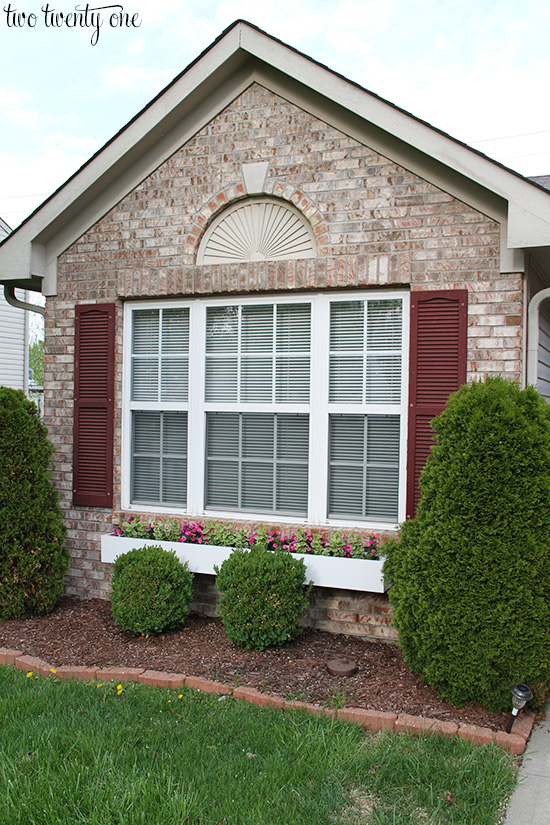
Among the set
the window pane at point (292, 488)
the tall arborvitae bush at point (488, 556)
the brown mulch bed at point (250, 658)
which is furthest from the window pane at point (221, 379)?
the tall arborvitae bush at point (488, 556)

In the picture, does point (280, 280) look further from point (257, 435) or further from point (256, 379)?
point (257, 435)

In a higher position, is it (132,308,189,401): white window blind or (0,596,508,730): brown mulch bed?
(132,308,189,401): white window blind

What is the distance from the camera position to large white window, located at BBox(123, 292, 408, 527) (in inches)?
196

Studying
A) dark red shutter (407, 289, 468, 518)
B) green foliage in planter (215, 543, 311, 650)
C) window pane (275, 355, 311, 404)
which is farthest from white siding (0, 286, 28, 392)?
dark red shutter (407, 289, 468, 518)

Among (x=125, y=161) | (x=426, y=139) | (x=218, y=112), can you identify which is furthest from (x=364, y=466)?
(x=125, y=161)

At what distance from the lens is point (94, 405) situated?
5.82 meters

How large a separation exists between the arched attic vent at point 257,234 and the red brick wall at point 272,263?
4.1 inches

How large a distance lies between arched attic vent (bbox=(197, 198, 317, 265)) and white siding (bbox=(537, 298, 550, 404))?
2.46m

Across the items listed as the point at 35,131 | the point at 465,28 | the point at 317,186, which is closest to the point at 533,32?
the point at 465,28

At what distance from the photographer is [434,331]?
473cm

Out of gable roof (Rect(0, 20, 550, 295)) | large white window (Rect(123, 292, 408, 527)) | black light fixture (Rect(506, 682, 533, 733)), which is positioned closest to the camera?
black light fixture (Rect(506, 682, 533, 733))

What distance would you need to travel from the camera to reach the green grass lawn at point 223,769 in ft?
8.78

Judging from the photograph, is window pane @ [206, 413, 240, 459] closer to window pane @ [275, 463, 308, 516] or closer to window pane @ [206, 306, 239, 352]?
window pane @ [275, 463, 308, 516]

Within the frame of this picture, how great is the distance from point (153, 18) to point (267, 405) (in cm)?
395
